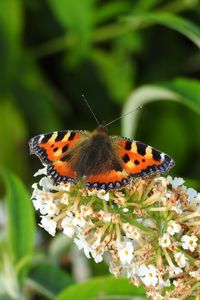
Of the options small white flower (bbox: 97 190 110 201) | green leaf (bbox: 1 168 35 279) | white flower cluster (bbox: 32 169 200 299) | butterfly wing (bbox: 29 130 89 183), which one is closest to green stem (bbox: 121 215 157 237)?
white flower cluster (bbox: 32 169 200 299)

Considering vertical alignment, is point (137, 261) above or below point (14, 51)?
below

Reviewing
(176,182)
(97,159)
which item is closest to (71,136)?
(97,159)

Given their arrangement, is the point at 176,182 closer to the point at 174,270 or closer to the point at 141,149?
the point at 141,149

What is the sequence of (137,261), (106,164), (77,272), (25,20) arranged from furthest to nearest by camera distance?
(25,20) < (77,272) < (106,164) < (137,261)

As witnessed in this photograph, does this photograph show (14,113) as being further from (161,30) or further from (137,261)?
(137,261)

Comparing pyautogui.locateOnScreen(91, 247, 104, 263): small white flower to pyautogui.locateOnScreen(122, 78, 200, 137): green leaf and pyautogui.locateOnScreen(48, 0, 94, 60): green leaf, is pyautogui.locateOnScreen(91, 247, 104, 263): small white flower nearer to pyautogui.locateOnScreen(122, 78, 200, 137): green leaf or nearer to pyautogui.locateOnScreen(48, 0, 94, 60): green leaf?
pyautogui.locateOnScreen(122, 78, 200, 137): green leaf

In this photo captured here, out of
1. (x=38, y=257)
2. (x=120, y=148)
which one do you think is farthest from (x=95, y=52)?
(x=120, y=148)

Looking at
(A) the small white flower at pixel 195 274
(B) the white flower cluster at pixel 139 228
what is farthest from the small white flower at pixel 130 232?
(A) the small white flower at pixel 195 274
